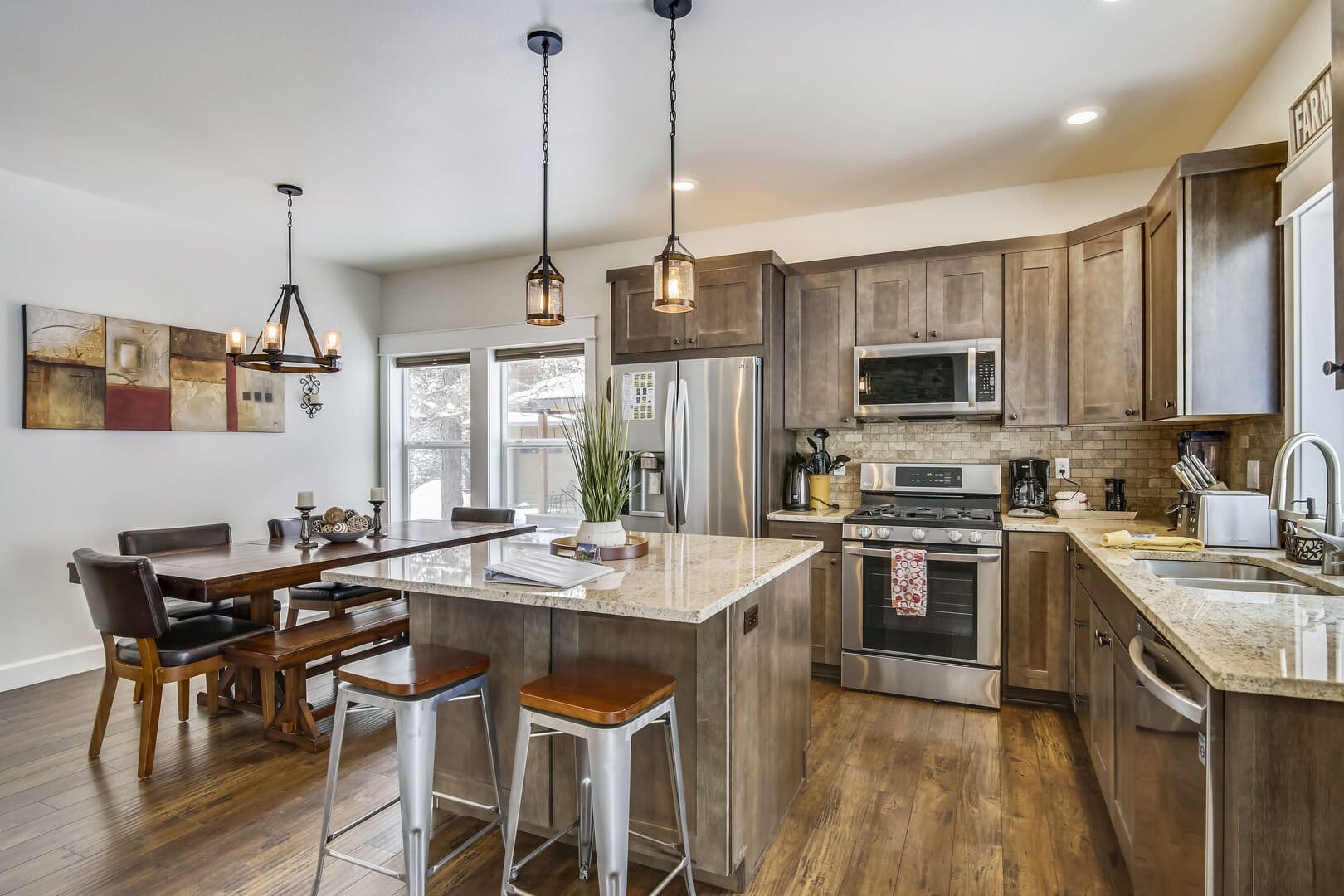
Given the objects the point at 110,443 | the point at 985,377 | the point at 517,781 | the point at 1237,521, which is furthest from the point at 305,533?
the point at 1237,521

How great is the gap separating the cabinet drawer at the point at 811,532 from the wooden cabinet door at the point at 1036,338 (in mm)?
1097

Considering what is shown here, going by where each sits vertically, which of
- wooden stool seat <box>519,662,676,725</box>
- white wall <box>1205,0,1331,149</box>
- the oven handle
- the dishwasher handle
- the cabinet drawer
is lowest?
wooden stool seat <box>519,662,676,725</box>

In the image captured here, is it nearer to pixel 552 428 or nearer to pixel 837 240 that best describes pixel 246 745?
pixel 552 428

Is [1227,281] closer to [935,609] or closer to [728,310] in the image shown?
[935,609]

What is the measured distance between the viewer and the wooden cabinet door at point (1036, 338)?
354cm

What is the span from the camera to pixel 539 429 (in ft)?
17.6

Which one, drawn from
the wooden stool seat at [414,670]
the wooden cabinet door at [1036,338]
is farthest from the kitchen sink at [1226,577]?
the wooden stool seat at [414,670]

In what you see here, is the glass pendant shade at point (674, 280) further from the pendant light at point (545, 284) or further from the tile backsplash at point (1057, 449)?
the tile backsplash at point (1057, 449)

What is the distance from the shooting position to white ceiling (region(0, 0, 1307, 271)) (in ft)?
7.68

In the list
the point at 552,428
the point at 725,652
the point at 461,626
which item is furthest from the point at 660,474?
the point at 725,652

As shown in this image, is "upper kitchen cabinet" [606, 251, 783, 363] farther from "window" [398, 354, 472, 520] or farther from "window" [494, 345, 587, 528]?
"window" [398, 354, 472, 520]

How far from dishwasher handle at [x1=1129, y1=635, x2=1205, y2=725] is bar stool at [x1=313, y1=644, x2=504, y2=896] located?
5.43ft

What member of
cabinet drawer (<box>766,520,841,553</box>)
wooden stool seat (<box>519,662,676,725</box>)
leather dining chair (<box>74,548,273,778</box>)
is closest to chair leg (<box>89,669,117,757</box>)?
leather dining chair (<box>74,548,273,778</box>)

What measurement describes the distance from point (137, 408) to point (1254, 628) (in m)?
5.31
